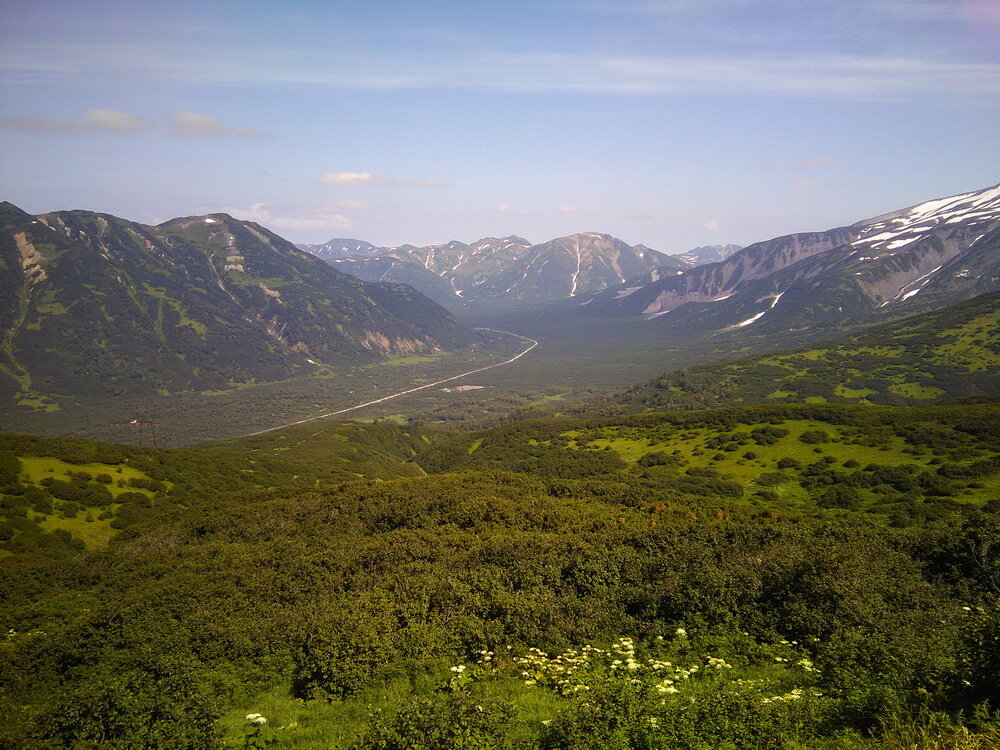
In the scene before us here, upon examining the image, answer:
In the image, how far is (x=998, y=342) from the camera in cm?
18588

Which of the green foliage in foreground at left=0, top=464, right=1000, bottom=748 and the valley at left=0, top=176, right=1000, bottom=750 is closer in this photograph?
the green foliage in foreground at left=0, top=464, right=1000, bottom=748

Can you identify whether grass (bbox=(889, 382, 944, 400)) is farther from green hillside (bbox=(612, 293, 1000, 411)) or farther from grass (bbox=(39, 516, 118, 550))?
grass (bbox=(39, 516, 118, 550))

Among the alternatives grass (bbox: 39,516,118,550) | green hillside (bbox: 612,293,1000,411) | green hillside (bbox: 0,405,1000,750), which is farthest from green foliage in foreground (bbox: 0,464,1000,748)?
green hillside (bbox: 612,293,1000,411)

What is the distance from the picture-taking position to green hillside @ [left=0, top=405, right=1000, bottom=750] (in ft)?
51.9

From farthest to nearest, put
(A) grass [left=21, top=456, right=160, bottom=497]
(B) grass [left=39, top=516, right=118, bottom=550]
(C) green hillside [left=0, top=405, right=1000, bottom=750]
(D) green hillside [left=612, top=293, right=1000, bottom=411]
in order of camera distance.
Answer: (D) green hillside [left=612, top=293, right=1000, bottom=411], (A) grass [left=21, top=456, right=160, bottom=497], (B) grass [left=39, top=516, right=118, bottom=550], (C) green hillside [left=0, top=405, right=1000, bottom=750]

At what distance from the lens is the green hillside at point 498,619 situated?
15.8 metres

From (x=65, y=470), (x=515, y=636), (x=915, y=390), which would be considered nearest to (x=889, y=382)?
(x=915, y=390)

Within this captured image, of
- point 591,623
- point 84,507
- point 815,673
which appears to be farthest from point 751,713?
point 84,507

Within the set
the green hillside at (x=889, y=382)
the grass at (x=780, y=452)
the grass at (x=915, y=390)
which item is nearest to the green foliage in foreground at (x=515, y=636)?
the grass at (x=780, y=452)

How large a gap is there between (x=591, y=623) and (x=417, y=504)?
34828 mm

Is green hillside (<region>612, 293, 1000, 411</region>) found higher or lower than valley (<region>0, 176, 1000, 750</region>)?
lower

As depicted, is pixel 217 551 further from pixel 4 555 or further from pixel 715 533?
pixel 715 533

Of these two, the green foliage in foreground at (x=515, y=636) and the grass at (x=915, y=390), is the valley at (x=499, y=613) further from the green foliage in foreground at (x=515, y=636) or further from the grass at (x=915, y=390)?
the grass at (x=915, y=390)

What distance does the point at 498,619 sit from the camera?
1121 inches
